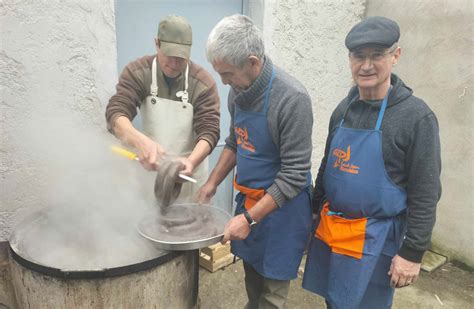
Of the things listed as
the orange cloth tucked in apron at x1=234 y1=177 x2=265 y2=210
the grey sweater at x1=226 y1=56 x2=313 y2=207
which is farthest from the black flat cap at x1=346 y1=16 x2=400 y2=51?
the orange cloth tucked in apron at x1=234 y1=177 x2=265 y2=210

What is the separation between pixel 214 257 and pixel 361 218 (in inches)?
91.3

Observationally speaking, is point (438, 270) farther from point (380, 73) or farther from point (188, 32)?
point (188, 32)

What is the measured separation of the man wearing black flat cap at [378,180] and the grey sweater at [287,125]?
0.97 ft

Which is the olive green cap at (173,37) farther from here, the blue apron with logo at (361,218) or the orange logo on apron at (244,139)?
the blue apron with logo at (361,218)

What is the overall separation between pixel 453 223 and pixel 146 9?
4.55 meters

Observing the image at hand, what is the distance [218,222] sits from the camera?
252cm

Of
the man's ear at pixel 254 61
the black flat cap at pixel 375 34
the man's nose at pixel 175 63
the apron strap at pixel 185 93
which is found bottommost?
the apron strap at pixel 185 93

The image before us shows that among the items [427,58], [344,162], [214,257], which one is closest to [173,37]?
[344,162]

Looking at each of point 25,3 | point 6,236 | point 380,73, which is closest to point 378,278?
point 380,73

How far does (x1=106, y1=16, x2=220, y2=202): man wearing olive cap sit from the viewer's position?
2.68 m

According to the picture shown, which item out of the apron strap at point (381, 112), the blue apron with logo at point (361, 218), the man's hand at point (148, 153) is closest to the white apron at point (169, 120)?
the man's hand at point (148, 153)

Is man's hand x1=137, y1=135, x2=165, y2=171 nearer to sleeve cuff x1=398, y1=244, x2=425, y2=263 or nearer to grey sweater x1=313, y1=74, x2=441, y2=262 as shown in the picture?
grey sweater x1=313, y1=74, x2=441, y2=262

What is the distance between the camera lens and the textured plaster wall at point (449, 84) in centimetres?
431

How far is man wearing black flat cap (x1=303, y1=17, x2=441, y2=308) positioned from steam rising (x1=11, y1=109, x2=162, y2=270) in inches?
48.3
